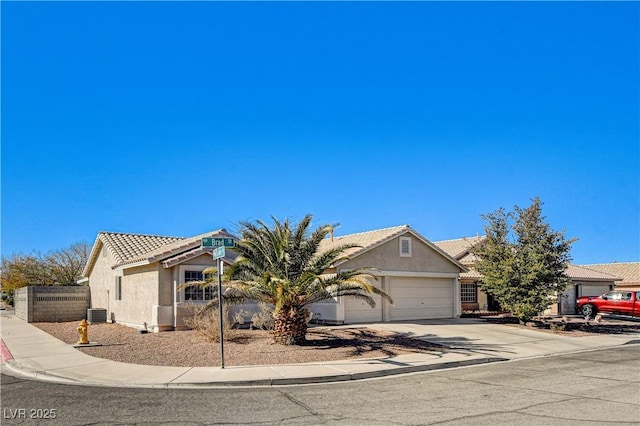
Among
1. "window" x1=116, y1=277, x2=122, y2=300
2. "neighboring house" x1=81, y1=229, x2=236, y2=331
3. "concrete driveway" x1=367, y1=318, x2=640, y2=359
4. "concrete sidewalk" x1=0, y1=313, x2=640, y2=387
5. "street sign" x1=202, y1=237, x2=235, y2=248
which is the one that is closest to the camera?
"concrete sidewalk" x1=0, y1=313, x2=640, y2=387

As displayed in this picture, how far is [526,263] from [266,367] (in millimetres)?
15174

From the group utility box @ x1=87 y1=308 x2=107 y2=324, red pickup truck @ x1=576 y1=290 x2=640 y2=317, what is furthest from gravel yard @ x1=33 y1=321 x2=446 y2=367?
red pickup truck @ x1=576 y1=290 x2=640 y2=317

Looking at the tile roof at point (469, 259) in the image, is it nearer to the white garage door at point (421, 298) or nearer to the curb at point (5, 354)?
the white garage door at point (421, 298)

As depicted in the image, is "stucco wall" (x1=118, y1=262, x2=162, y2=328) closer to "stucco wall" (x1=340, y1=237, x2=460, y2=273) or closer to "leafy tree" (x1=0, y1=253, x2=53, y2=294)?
"stucco wall" (x1=340, y1=237, x2=460, y2=273)

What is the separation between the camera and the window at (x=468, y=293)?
33.4 m

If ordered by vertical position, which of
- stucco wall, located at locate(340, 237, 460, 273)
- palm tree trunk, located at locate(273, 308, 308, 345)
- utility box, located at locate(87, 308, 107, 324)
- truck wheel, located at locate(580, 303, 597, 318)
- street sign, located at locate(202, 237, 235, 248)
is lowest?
truck wheel, located at locate(580, 303, 597, 318)

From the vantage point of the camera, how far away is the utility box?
25664mm

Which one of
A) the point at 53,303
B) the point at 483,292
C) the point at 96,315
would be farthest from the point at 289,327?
the point at 483,292

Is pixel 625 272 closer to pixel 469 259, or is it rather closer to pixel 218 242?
pixel 469 259

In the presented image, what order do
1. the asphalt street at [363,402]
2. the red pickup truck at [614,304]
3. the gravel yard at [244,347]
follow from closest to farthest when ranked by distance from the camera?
1. the asphalt street at [363,402]
2. the gravel yard at [244,347]
3. the red pickup truck at [614,304]

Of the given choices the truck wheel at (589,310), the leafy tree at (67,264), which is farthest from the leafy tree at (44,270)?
the truck wheel at (589,310)

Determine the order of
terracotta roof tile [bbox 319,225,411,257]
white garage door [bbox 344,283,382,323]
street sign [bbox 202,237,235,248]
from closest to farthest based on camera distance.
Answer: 1. street sign [bbox 202,237,235,248]
2. white garage door [bbox 344,283,382,323]
3. terracotta roof tile [bbox 319,225,411,257]

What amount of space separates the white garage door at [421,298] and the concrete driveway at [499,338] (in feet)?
3.07

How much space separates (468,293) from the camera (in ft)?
111
